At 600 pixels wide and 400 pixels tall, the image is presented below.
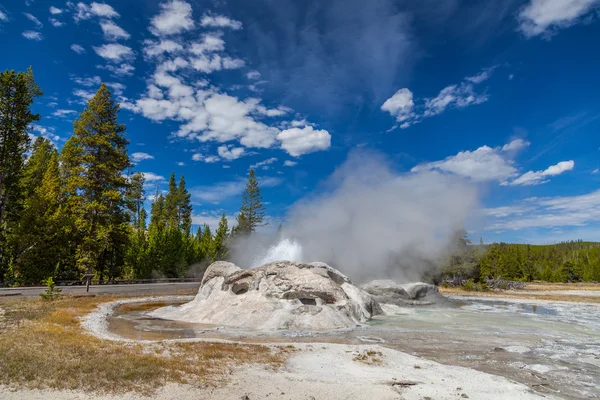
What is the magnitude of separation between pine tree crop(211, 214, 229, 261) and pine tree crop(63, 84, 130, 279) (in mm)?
20515

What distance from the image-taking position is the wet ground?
971 centimetres

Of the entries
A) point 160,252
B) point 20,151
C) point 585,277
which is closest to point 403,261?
point 160,252

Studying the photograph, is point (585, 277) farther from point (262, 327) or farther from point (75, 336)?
point (75, 336)

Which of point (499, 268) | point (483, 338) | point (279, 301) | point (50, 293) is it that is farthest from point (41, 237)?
point (499, 268)

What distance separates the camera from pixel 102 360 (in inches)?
339

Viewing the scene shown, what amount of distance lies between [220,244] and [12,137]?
112ft

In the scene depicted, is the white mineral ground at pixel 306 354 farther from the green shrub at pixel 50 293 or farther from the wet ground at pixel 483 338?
the green shrub at pixel 50 293

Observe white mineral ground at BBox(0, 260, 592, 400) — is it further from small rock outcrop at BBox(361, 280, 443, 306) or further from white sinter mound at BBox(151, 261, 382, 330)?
small rock outcrop at BBox(361, 280, 443, 306)

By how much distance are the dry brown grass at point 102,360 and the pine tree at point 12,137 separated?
79.1 feet

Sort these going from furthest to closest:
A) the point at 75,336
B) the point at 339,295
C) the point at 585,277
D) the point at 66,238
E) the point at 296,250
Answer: the point at 585,277, the point at 296,250, the point at 66,238, the point at 339,295, the point at 75,336

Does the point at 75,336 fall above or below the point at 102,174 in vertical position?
below

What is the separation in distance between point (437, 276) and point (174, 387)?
47.9 m

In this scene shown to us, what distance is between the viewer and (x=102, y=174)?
3672 centimetres

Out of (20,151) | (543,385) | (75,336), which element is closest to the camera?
(543,385)
